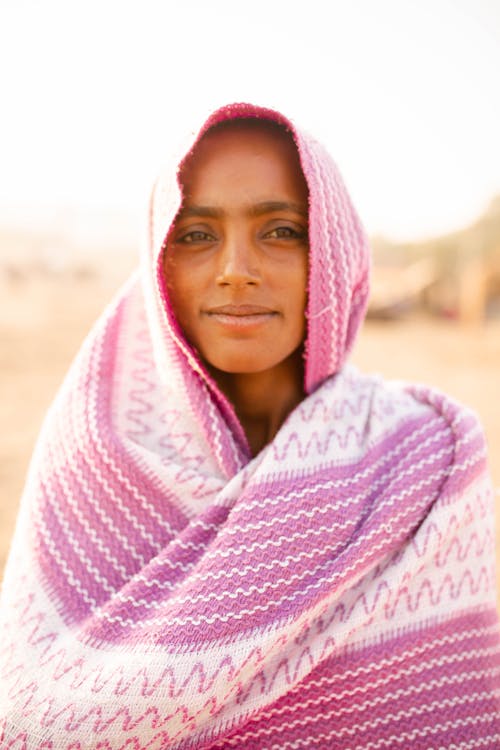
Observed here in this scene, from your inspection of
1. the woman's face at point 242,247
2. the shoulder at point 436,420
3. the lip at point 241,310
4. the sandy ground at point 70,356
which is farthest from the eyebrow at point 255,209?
the sandy ground at point 70,356

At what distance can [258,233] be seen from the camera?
1544mm

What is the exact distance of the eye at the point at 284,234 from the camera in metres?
1.56

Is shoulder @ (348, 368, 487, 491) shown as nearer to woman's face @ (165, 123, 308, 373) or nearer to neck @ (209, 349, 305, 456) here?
neck @ (209, 349, 305, 456)

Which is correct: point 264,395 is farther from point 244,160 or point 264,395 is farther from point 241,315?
point 244,160

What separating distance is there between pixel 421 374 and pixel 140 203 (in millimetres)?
6600

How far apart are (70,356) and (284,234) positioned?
6937 mm

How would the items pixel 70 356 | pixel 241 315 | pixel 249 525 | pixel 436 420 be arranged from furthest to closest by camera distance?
pixel 70 356
pixel 436 420
pixel 241 315
pixel 249 525

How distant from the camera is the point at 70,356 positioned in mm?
8109

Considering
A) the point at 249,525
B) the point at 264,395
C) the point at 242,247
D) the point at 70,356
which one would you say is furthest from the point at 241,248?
the point at 70,356

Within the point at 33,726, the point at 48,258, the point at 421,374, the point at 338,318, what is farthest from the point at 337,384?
the point at 48,258

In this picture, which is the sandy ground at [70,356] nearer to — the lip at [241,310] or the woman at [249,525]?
the woman at [249,525]

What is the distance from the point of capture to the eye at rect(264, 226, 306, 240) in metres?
1.56

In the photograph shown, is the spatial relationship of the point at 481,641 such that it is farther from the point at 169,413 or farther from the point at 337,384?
the point at 169,413

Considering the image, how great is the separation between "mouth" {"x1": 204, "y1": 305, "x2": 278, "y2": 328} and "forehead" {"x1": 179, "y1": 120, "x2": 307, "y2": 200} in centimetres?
28
